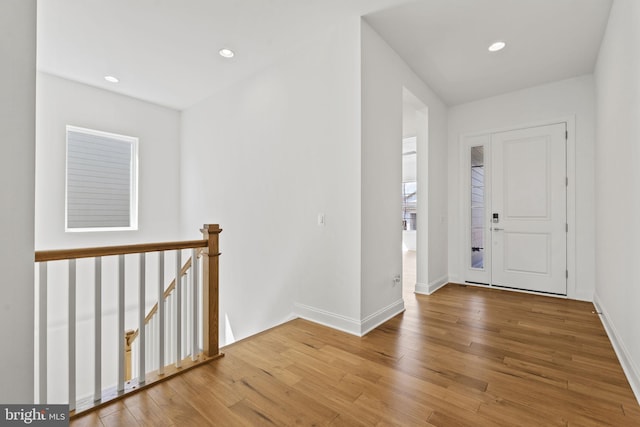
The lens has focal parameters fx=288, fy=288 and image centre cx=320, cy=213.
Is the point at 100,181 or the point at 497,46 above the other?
the point at 497,46

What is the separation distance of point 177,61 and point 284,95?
1.36 meters

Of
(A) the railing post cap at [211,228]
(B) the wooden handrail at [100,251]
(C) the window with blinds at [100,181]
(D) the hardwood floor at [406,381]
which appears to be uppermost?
(C) the window with blinds at [100,181]

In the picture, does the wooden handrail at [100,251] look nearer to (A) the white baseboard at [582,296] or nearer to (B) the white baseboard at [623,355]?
(B) the white baseboard at [623,355]

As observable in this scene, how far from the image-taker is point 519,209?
396 centimetres

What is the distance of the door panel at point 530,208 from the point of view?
3705 millimetres

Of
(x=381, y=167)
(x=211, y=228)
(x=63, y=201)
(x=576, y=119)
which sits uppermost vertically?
(x=576, y=119)

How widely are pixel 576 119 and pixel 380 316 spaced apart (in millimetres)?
3467

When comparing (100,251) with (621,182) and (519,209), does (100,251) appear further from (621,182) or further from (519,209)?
(519,209)

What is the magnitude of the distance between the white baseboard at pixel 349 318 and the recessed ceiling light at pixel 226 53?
9.48 ft

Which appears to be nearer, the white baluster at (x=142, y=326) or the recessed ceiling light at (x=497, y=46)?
the white baluster at (x=142, y=326)

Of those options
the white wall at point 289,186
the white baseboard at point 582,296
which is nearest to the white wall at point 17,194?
the white wall at point 289,186

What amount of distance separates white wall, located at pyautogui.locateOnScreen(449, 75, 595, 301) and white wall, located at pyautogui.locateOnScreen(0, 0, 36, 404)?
476 centimetres

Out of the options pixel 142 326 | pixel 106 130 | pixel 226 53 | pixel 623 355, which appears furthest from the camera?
pixel 106 130

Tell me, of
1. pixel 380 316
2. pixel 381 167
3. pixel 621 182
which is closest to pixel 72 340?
pixel 380 316
